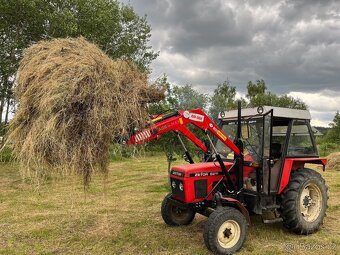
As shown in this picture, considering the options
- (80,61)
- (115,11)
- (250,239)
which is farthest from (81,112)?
(115,11)

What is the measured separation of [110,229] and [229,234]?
2397 mm

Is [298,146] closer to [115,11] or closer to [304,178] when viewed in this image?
[304,178]

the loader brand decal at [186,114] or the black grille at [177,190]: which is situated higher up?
the loader brand decal at [186,114]

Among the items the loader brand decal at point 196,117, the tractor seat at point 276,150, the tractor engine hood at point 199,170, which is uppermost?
the loader brand decal at point 196,117

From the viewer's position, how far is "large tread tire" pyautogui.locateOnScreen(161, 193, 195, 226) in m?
6.58

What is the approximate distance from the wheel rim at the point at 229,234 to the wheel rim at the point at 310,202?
1.64 m

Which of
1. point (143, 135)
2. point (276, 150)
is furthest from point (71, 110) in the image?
point (276, 150)

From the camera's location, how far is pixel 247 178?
6137 mm

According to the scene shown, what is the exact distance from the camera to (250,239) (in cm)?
591

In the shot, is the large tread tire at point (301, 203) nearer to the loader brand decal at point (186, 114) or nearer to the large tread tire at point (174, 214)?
the large tread tire at point (174, 214)

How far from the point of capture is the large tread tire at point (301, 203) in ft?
19.6

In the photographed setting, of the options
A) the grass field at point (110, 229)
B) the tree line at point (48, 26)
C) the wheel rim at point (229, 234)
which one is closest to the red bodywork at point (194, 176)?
the wheel rim at point (229, 234)

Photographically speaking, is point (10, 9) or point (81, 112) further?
point (10, 9)

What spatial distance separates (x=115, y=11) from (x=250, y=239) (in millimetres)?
16071
